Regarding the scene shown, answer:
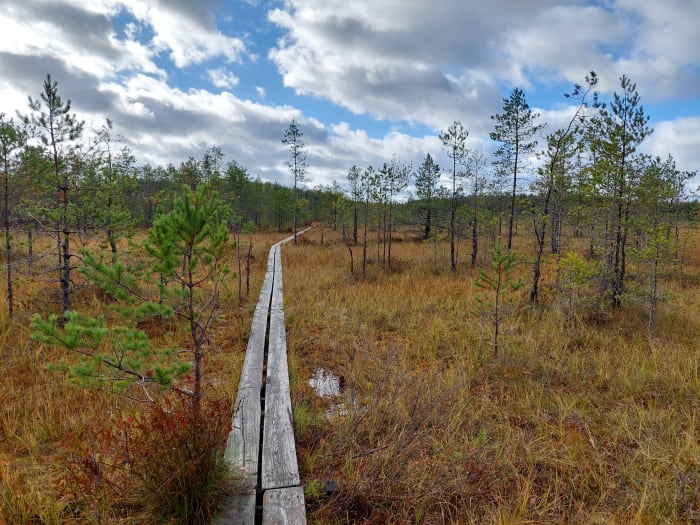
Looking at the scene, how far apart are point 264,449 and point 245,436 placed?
0.24m

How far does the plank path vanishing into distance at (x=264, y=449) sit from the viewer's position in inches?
85.4

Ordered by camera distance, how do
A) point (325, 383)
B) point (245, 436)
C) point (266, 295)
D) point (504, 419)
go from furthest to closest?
point (266, 295), point (325, 383), point (504, 419), point (245, 436)

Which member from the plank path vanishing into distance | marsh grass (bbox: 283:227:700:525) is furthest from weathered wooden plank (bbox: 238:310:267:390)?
marsh grass (bbox: 283:227:700:525)

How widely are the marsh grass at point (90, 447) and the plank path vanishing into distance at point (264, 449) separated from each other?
196mm

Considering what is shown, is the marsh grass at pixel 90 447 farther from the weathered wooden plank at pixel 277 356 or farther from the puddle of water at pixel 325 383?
the puddle of water at pixel 325 383

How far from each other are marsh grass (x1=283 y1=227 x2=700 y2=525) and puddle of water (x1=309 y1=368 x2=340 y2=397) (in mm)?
139

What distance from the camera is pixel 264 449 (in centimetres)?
276

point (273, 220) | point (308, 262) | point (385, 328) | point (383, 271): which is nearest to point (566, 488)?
point (385, 328)

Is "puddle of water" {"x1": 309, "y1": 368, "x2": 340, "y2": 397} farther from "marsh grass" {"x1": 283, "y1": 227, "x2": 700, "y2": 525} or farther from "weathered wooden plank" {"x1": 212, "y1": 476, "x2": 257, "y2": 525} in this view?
"weathered wooden plank" {"x1": 212, "y1": 476, "x2": 257, "y2": 525}

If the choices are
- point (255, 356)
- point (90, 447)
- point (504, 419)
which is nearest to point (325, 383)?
point (255, 356)

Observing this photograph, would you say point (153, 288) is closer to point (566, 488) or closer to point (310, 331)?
point (310, 331)

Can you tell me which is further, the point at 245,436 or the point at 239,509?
the point at 245,436

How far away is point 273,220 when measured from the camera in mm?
51531

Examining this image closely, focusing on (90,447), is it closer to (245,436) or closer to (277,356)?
(245,436)
